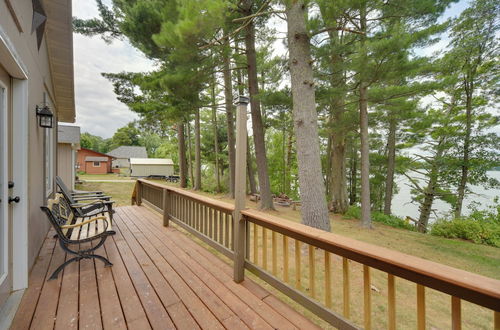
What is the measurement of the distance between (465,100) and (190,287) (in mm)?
12549

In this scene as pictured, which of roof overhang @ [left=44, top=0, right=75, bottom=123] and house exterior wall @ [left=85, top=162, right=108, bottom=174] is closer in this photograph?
roof overhang @ [left=44, top=0, right=75, bottom=123]

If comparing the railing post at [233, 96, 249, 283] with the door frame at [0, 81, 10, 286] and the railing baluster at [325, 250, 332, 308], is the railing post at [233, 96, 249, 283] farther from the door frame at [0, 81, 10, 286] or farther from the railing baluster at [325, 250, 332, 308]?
the door frame at [0, 81, 10, 286]

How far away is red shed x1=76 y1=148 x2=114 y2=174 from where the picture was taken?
25.0 m

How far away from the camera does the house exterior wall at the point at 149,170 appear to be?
2362 cm

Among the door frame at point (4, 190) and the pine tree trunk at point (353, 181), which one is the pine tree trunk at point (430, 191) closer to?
the pine tree trunk at point (353, 181)

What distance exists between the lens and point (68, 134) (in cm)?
855

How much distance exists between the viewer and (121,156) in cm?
3162

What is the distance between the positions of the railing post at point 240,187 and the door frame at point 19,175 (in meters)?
2.03

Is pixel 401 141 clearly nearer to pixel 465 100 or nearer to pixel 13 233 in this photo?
pixel 465 100

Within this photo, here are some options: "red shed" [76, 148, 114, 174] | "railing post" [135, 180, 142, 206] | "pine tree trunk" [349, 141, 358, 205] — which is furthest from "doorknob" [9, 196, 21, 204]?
"red shed" [76, 148, 114, 174]

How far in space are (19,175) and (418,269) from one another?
3.27 m

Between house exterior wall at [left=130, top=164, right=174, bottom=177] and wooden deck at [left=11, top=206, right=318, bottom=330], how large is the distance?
2254 centimetres

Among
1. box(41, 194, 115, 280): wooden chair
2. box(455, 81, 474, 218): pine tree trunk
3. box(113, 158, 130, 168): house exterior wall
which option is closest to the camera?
box(41, 194, 115, 280): wooden chair

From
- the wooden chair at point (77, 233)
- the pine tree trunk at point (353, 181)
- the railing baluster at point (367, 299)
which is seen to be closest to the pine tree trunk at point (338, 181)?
the pine tree trunk at point (353, 181)
